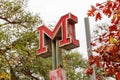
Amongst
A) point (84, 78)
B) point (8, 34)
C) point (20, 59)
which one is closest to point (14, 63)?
point (20, 59)

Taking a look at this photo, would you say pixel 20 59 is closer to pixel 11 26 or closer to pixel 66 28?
pixel 11 26

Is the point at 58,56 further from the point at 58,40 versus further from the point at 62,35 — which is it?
the point at 62,35

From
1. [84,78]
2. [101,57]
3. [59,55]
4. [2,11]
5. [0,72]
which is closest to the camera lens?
[101,57]

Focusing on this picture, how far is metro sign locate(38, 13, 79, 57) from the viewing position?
6.43 meters

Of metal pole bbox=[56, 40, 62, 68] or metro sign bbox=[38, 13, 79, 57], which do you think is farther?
metal pole bbox=[56, 40, 62, 68]

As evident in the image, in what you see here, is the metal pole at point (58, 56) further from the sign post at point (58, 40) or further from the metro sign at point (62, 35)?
the metro sign at point (62, 35)

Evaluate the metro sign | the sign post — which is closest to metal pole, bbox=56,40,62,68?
the sign post

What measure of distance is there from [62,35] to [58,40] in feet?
0.98

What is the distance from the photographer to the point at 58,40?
6.85m

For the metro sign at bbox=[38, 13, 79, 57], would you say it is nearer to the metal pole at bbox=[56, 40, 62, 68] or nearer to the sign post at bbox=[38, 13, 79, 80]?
the sign post at bbox=[38, 13, 79, 80]

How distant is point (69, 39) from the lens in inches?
250

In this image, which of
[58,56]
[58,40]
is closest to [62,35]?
[58,40]

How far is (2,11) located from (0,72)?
8.60 ft

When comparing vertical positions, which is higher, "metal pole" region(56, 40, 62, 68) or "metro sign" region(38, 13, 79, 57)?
"metro sign" region(38, 13, 79, 57)
